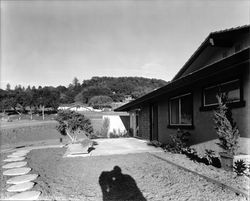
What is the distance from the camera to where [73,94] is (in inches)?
3425

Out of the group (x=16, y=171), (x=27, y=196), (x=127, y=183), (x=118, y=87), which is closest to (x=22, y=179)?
(x=16, y=171)

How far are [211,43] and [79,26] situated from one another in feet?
21.6

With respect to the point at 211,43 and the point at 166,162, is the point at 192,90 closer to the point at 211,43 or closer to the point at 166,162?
the point at 211,43

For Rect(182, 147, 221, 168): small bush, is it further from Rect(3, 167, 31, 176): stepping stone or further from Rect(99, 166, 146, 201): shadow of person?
Rect(3, 167, 31, 176): stepping stone

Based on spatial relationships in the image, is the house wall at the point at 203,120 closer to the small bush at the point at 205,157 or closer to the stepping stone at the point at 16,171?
the small bush at the point at 205,157

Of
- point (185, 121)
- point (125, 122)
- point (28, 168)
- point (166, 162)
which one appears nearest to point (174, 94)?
point (185, 121)

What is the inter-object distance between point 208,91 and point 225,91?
2.97 feet

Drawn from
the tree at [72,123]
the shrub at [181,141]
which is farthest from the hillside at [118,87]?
the shrub at [181,141]

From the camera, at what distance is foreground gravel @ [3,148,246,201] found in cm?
412

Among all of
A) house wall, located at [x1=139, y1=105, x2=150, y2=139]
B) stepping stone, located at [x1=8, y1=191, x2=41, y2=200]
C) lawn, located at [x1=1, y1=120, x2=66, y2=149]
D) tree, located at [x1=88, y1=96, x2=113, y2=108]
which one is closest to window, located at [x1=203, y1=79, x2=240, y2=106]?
stepping stone, located at [x1=8, y1=191, x2=41, y2=200]

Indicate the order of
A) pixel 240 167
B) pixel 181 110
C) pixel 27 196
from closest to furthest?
pixel 27 196, pixel 240 167, pixel 181 110

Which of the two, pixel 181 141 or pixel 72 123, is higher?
pixel 72 123

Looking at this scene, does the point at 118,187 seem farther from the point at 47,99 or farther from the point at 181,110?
the point at 47,99

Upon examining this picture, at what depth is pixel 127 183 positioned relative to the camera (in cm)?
504
